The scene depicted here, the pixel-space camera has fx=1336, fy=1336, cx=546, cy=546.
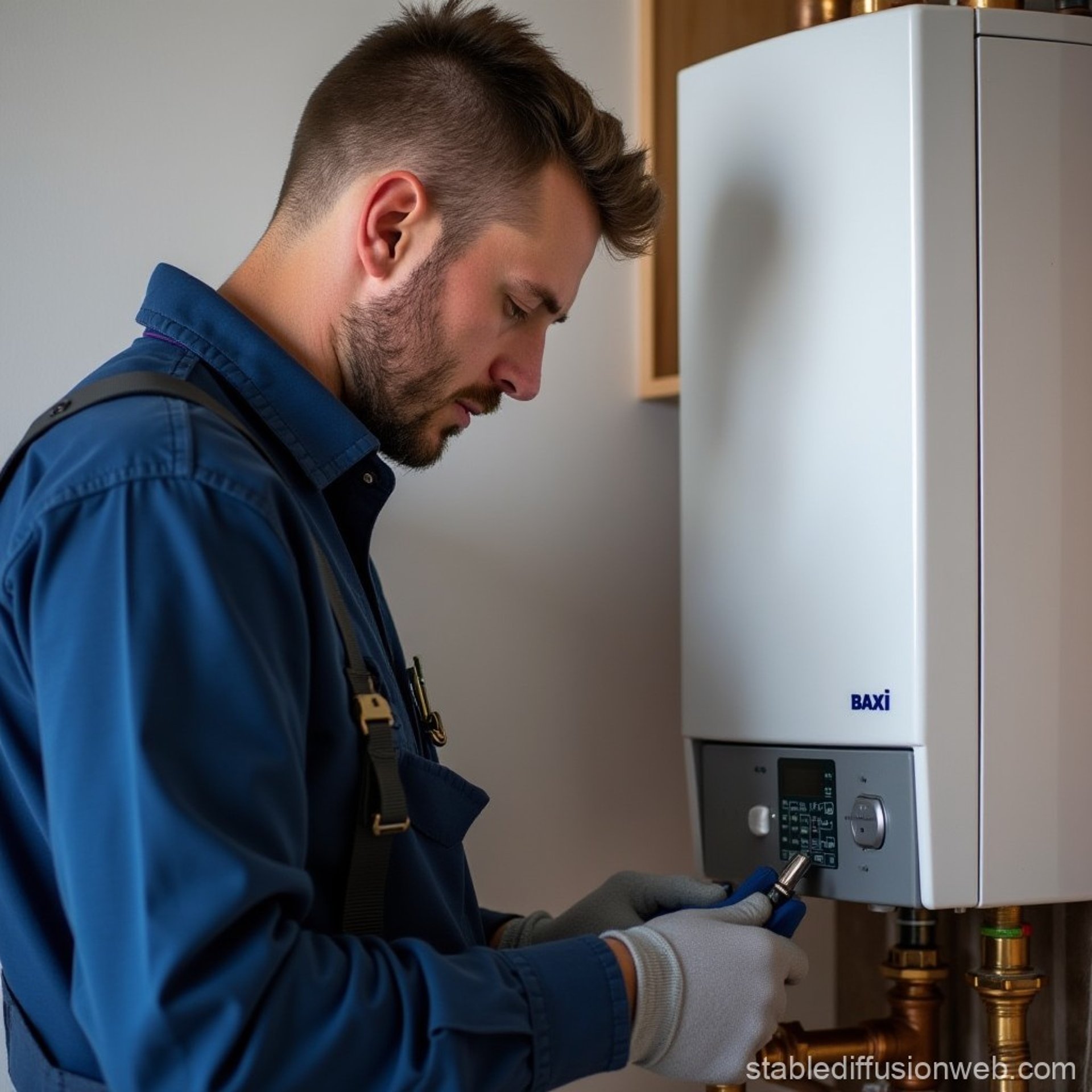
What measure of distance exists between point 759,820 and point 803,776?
0.06 meters

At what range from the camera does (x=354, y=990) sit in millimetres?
694

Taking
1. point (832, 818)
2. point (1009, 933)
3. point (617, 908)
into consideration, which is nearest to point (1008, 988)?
point (1009, 933)

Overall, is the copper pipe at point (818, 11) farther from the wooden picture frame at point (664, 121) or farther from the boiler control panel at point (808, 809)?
the boiler control panel at point (808, 809)

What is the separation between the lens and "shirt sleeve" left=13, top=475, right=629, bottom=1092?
2.05 feet

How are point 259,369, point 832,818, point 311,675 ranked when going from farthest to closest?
point 832,818 < point 259,369 < point 311,675

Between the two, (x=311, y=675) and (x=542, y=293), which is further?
(x=542, y=293)

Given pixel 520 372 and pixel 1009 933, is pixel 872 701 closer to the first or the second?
pixel 1009 933

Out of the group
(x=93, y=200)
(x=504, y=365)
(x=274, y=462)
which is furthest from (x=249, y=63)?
(x=274, y=462)

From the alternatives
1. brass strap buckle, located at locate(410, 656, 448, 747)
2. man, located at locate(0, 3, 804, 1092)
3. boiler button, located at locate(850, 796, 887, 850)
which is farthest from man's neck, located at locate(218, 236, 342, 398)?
boiler button, located at locate(850, 796, 887, 850)

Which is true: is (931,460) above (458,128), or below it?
below

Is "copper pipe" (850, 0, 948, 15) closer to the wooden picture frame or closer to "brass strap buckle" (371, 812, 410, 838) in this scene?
the wooden picture frame

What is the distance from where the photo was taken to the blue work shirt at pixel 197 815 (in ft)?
2.06

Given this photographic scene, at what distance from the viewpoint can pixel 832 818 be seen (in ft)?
3.70

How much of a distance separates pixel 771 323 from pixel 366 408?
16.2 inches
